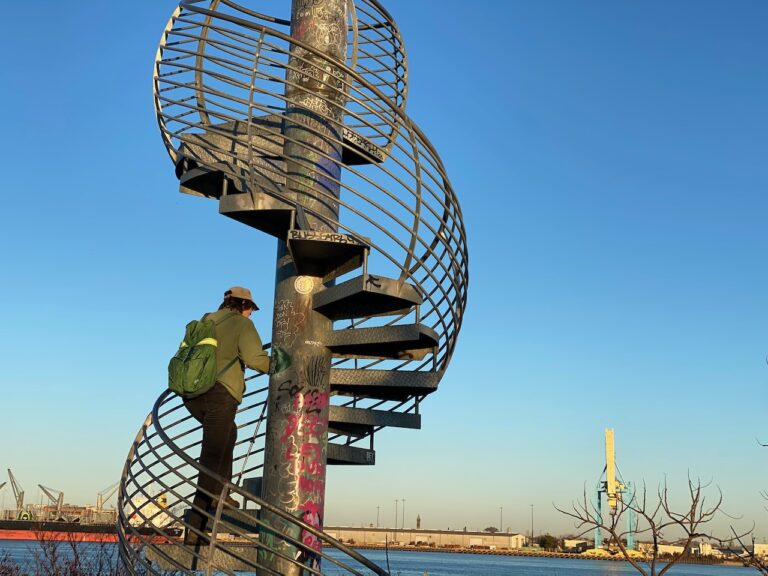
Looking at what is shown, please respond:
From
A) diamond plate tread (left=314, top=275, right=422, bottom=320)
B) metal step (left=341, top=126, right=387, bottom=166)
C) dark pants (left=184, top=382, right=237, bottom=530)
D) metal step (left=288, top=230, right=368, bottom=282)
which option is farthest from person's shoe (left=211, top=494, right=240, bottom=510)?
metal step (left=341, top=126, right=387, bottom=166)

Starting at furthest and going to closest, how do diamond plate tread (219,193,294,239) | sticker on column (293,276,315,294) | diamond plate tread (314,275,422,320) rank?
1. sticker on column (293,276,315,294)
2. diamond plate tread (219,193,294,239)
3. diamond plate tread (314,275,422,320)

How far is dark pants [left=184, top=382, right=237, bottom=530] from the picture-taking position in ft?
20.3

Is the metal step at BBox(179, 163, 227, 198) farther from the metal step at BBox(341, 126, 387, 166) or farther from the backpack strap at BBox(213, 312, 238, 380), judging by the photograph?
the backpack strap at BBox(213, 312, 238, 380)

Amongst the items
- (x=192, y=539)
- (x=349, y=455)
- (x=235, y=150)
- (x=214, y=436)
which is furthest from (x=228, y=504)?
(x=235, y=150)

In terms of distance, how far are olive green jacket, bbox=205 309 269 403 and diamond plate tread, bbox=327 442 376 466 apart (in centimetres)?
147

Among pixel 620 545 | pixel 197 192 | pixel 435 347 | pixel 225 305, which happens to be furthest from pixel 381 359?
pixel 620 545

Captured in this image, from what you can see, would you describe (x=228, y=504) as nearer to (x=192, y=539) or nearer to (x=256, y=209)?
(x=192, y=539)

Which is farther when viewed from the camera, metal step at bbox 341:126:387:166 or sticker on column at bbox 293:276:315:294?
metal step at bbox 341:126:387:166

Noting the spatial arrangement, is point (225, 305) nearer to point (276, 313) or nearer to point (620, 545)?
point (276, 313)

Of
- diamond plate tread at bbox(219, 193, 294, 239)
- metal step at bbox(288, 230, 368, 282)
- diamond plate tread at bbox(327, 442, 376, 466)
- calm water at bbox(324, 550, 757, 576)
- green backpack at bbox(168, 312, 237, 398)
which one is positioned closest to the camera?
green backpack at bbox(168, 312, 237, 398)

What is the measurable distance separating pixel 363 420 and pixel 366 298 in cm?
135

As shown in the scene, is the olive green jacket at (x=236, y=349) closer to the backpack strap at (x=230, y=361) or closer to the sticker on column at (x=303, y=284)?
the backpack strap at (x=230, y=361)

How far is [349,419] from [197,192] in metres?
2.68

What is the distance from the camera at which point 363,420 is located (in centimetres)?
774
